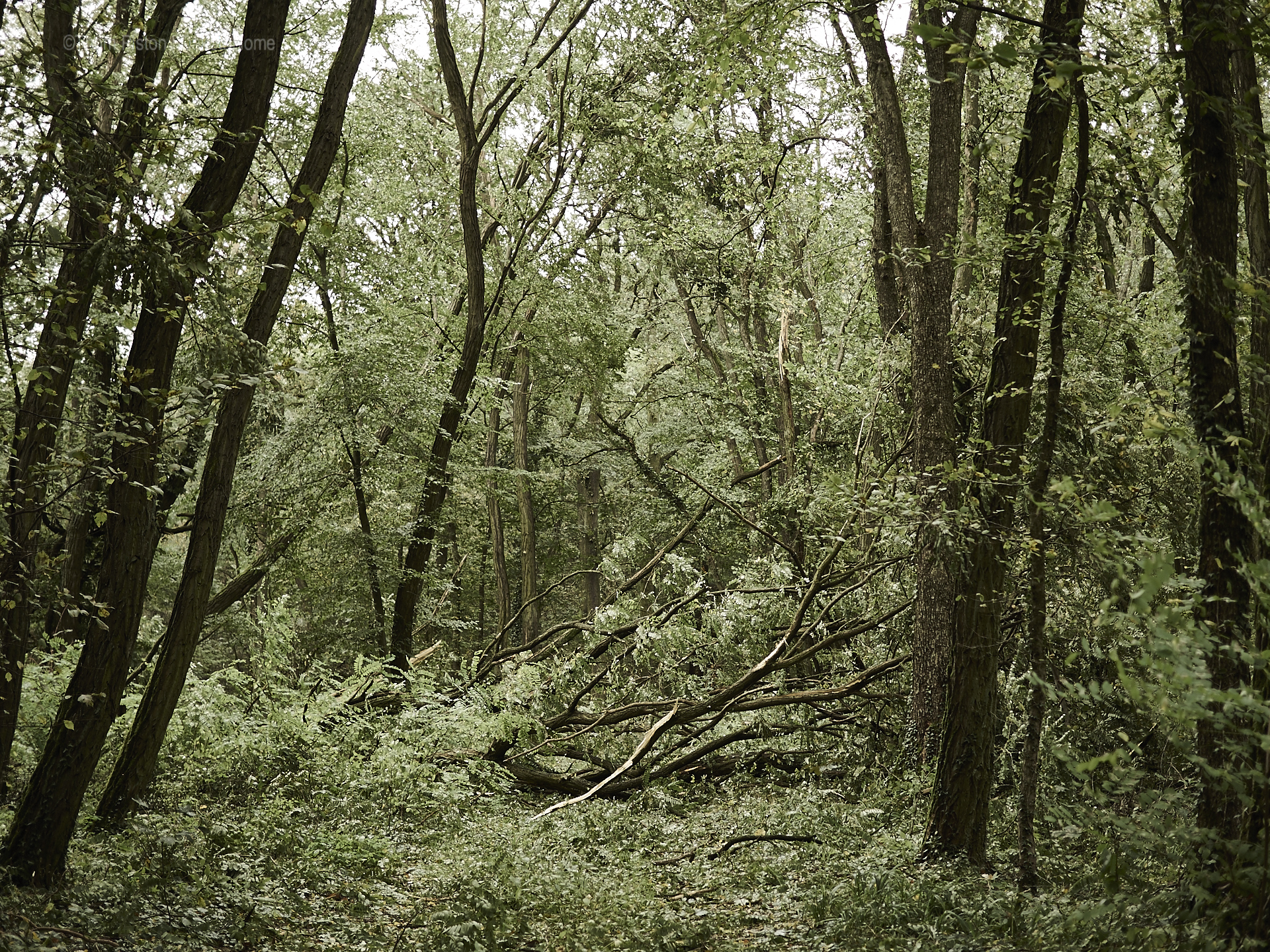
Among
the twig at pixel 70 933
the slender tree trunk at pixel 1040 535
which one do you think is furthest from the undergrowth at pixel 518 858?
the slender tree trunk at pixel 1040 535

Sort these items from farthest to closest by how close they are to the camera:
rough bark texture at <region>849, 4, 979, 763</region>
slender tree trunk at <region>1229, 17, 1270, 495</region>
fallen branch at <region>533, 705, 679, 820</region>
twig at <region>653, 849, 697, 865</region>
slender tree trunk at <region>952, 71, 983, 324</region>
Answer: slender tree trunk at <region>952, 71, 983, 324</region> < fallen branch at <region>533, 705, 679, 820</region> < rough bark texture at <region>849, 4, 979, 763</region> < twig at <region>653, 849, 697, 865</region> < slender tree trunk at <region>1229, 17, 1270, 495</region>

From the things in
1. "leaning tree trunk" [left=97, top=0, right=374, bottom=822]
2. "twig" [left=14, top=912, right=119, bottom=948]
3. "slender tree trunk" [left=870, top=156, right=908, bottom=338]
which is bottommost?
"twig" [left=14, top=912, right=119, bottom=948]

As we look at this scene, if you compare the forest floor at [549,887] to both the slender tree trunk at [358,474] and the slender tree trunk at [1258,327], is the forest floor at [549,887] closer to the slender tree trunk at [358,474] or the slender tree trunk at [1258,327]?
the slender tree trunk at [1258,327]

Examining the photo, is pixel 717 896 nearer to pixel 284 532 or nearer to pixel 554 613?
pixel 284 532

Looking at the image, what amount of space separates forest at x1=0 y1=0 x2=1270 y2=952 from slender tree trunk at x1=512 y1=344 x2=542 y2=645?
0.15 metres

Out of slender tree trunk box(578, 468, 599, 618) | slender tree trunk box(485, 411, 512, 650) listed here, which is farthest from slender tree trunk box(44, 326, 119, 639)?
slender tree trunk box(578, 468, 599, 618)

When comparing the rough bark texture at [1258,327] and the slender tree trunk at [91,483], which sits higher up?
the rough bark texture at [1258,327]

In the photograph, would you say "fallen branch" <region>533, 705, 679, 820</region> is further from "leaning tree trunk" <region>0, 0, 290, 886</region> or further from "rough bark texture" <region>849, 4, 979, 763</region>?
"leaning tree trunk" <region>0, 0, 290, 886</region>

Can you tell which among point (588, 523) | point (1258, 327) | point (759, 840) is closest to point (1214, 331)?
point (1258, 327)

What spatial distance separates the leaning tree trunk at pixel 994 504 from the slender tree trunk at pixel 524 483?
38.3 ft

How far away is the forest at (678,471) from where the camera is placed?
376cm

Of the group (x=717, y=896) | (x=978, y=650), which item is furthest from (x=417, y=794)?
(x=978, y=650)

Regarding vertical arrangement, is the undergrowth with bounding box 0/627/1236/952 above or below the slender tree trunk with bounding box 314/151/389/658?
below

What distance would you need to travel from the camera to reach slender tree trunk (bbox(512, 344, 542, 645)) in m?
17.1
